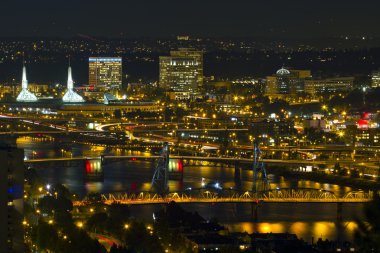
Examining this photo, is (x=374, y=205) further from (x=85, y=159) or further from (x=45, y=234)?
(x=85, y=159)

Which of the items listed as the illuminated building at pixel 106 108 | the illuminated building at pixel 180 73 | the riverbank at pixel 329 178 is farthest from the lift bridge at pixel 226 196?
the illuminated building at pixel 180 73

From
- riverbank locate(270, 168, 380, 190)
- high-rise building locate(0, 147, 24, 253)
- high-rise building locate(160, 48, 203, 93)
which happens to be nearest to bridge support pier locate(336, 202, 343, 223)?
riverbank locate(270, 168, 380, 190)

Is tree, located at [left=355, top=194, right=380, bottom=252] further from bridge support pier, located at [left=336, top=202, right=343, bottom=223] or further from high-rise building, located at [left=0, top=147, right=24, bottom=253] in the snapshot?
bridge support pier, located at [left=336, top=202, right=343, bottom=223]

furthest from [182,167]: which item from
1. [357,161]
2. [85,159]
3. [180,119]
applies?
[180,119]

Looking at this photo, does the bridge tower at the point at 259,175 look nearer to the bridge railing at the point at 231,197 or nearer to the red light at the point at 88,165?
the bridge railing at the point at 231,197

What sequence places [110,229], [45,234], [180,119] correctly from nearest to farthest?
1. [45,234]
2. [110,229]
3. [180,119]

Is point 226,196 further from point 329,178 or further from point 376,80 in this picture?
point 376,80

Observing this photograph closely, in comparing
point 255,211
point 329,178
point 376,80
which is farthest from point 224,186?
point 376,80
